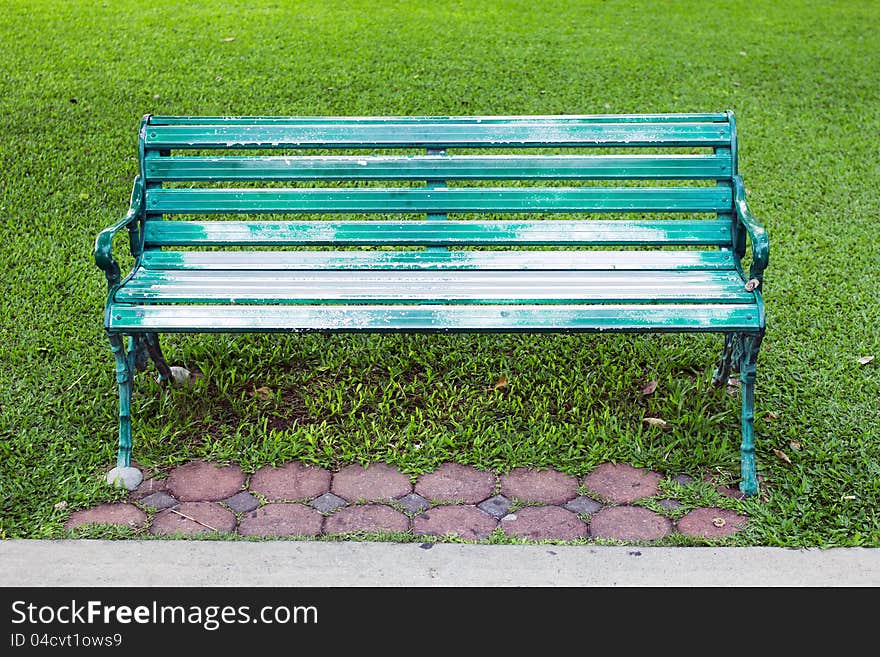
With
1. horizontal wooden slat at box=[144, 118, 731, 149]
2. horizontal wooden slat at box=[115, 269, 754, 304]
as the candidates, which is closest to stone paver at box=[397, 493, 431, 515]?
horizontal wooden slat at box=[115, 269, 754, 304]

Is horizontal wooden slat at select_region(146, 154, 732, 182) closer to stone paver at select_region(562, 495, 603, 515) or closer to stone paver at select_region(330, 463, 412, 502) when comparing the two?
stone paver at select_region(330, 463, 412, 502)

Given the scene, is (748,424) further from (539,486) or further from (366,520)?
(366,520)

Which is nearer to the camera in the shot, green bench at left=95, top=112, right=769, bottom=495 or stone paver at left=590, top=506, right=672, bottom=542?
stone paver at left=590, top=506, right=672, bottom=542

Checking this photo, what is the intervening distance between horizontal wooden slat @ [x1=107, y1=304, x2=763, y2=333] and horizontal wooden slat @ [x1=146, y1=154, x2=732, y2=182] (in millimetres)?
705

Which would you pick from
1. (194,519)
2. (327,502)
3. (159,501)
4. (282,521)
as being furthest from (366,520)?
(159,501)

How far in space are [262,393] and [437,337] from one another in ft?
2.81

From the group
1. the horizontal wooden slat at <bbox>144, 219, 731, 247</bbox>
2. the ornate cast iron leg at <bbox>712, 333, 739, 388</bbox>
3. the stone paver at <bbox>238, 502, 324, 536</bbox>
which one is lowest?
the stone paver at <bbox>238, 502, 324, 536</bbox>

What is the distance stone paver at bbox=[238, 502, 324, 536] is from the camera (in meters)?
3.37

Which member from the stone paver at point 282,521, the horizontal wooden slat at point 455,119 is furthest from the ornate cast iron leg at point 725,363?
the stone paver at point 282,521

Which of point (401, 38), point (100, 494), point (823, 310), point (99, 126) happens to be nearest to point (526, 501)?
point (100, 494)

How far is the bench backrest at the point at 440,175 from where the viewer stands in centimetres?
396

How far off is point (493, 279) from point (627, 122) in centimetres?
85

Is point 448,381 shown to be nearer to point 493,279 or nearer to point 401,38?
point 493,279

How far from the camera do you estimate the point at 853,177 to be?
6.26m
